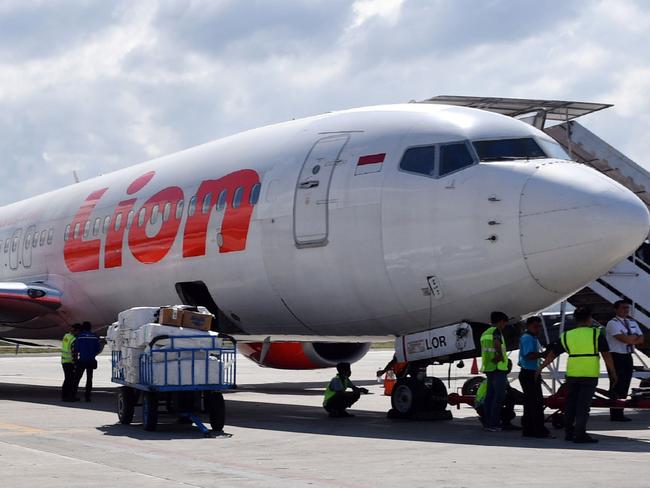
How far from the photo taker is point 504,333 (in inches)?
560

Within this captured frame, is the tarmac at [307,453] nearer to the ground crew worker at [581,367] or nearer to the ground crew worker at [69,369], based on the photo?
the ground crew worker at [581,367]

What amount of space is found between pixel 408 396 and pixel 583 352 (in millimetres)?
3016

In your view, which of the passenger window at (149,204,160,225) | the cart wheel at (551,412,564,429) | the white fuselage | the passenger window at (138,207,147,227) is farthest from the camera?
the passenger window at (138,207,147,227)

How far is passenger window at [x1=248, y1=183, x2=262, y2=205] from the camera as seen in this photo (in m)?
16.0

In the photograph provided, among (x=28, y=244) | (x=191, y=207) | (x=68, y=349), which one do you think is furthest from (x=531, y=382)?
(x=28, y=244)

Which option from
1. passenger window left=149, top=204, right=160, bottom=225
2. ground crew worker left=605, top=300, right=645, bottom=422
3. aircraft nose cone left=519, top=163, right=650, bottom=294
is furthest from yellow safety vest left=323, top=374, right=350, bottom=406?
passenger window left=149, top=204, right=160, bottom=225

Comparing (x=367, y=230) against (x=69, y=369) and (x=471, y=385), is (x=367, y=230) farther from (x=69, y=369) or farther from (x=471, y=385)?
(x=69, y=369)

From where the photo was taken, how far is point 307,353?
65.5 ft

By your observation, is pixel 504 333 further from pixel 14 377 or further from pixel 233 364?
pixel 14 377

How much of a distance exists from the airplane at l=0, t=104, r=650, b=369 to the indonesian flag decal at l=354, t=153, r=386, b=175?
22mm

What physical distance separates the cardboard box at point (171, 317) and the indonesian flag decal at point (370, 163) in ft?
9.80

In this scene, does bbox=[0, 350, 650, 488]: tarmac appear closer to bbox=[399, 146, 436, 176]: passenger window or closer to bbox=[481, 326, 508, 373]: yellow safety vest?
bbox=[481, 326, 508, 373]: yellow safety vest

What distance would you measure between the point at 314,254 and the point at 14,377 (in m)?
20.8

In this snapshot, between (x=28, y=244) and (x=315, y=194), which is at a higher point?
(x=28, y=244)
